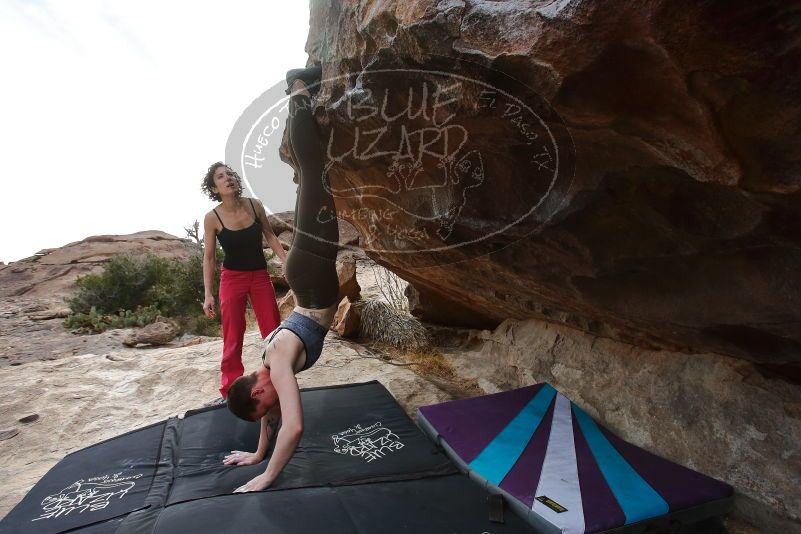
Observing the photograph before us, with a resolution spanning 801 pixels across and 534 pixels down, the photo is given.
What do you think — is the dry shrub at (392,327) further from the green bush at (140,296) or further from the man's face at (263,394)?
the green bush at (140,296)

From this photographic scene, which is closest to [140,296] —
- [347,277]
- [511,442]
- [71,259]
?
[71,259]

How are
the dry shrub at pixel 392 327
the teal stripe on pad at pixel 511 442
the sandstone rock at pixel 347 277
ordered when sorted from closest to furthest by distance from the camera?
the teal stripe on pad at pixel 511 442 < the dry shrub at pixel 392 327 < the sandstone rock at pixel 347 277

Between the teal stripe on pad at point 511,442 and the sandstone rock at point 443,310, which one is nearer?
the teal stripe on pad at point 511,442

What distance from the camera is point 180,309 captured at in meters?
9.72

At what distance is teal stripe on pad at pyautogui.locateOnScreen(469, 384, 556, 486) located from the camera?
2561 millimetres

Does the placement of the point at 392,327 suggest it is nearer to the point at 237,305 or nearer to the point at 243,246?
the point at 237,305

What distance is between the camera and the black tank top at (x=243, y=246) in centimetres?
313

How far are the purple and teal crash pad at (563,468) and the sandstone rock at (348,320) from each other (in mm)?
2429

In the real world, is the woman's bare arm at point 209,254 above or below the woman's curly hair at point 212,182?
below

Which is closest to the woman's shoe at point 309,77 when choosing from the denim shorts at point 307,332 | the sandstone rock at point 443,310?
the denim shorts at point 307,332

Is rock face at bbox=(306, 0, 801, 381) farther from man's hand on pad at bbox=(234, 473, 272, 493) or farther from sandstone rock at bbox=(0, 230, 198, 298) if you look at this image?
sandstone rock at bbox=(0, 230, 198, 298)

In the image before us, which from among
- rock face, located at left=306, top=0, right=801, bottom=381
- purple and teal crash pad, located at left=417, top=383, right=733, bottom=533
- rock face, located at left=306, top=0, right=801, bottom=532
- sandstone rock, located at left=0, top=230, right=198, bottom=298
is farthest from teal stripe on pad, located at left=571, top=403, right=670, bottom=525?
sandstone rock, located at left=0, top=230, right=198, bottom=298

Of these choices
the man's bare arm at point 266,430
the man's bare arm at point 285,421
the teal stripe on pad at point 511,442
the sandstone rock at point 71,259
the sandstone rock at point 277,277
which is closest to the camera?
the man's bare arm at point 285,421

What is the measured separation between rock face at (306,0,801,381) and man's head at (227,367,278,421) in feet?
4.38
